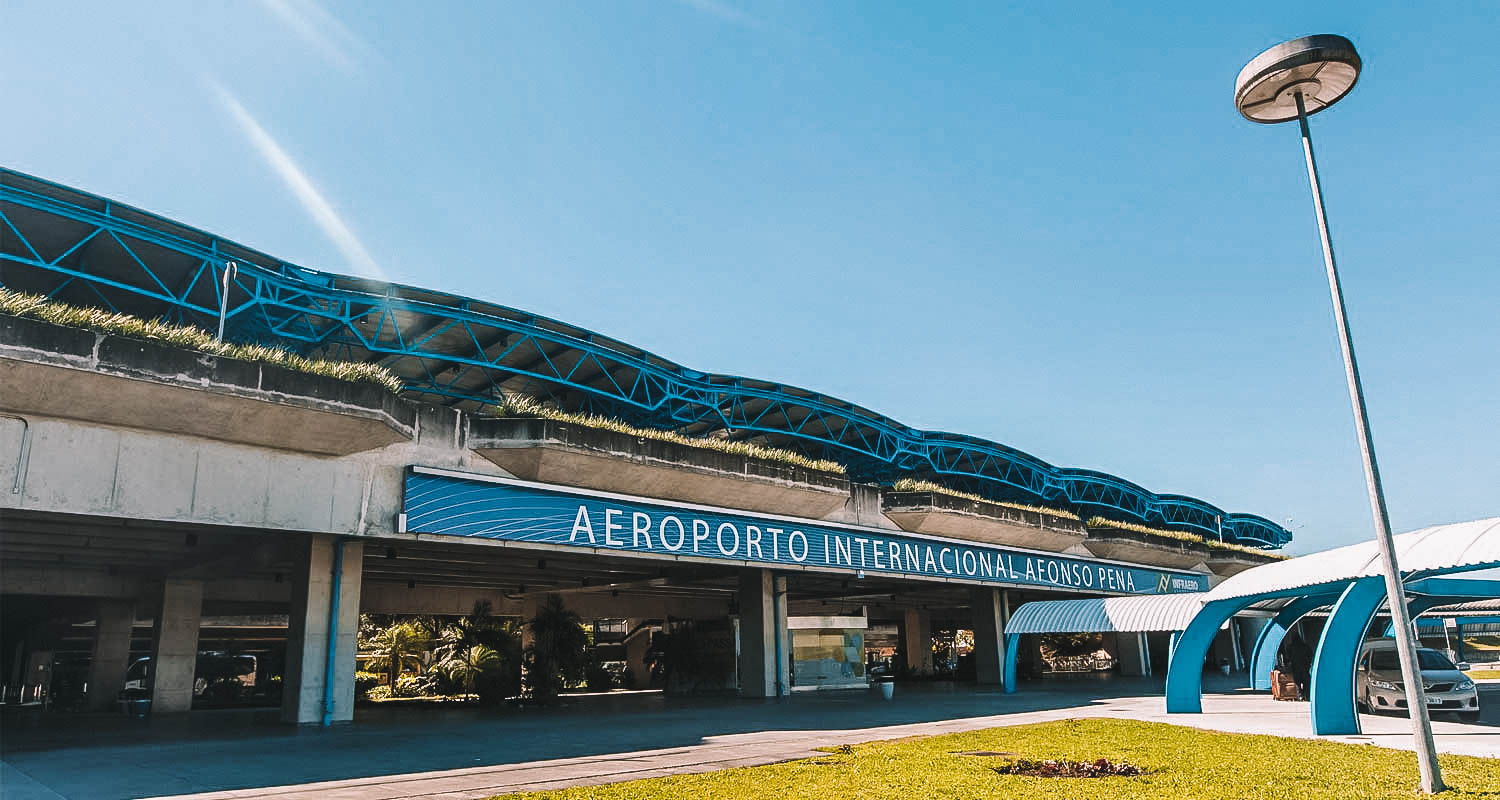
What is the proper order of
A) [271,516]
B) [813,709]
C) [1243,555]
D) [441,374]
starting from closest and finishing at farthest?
[271,516], [813,709], [441,374], [1243,555]

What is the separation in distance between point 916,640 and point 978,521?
24.3 meters

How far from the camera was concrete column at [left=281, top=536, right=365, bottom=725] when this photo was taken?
21500 millimetres

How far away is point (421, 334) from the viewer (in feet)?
96.7

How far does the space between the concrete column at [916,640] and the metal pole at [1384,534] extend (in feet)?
157

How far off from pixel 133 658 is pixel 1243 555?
6420 centimetres

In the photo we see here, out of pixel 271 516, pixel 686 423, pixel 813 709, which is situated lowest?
pixel 813 709

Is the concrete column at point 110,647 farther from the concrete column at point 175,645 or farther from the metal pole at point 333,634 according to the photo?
the metal pole at point 333,634

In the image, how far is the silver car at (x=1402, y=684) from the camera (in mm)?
19203

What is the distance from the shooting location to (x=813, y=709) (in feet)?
88.6

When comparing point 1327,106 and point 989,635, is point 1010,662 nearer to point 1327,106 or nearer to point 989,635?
point 989,635

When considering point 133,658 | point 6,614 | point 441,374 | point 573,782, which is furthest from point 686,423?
point 133,658

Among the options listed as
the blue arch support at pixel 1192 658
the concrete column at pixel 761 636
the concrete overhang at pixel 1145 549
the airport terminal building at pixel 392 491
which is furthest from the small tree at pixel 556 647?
the concrete overhang at pixel 1145 549

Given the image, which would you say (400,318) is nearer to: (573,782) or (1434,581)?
(573,782)

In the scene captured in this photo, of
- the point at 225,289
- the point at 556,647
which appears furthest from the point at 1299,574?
the point at 556,647
